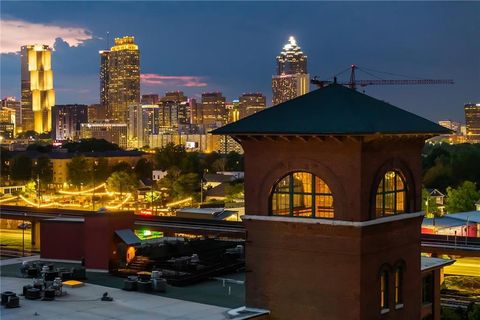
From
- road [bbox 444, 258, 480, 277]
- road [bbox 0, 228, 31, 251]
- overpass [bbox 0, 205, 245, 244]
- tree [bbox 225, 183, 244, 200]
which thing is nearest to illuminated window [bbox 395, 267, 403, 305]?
overpass [bbox 0, 205, 245, 244]

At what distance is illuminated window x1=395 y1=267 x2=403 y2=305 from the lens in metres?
22.9

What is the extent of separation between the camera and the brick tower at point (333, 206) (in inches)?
833

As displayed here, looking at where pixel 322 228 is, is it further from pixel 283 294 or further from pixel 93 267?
pixel 93 267

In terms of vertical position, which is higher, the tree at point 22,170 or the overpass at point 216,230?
the tree at point 22,170

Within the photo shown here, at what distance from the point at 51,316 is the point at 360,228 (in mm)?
10888

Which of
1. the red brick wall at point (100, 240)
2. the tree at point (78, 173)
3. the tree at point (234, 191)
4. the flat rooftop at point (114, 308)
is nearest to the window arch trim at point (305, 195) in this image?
the flat rooftop at point (114, 308)

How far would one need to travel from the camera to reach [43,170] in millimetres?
171625

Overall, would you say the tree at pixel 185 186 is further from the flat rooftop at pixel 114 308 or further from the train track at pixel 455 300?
the flat rooftop at pixel 114 308

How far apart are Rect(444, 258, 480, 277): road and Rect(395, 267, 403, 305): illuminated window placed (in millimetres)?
43761

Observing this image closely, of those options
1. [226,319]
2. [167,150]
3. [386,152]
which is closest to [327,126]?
[386,152]

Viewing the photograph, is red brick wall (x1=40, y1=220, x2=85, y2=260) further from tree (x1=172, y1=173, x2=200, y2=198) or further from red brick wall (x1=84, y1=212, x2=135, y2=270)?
tree (x1=172, y1=173, x2=200, y2=198)

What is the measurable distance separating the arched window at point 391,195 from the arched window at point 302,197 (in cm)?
158

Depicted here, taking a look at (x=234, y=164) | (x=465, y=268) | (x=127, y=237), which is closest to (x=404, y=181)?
(x=127, y=237)

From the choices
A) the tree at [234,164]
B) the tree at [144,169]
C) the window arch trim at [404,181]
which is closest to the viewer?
the window arch trim at [404,181]
